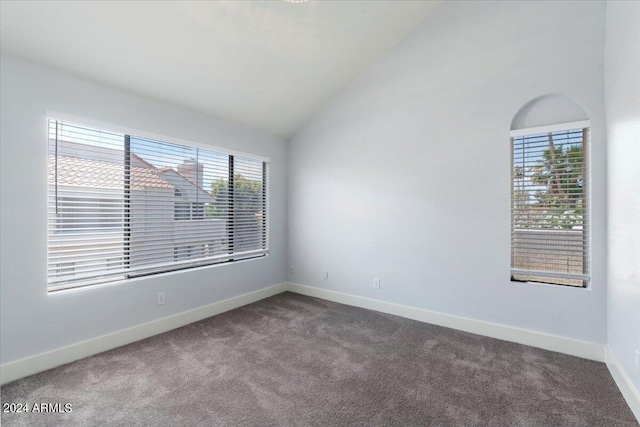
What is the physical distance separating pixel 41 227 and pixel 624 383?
4381 millimetres

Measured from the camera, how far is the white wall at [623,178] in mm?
1845

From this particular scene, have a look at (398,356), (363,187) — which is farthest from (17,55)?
(398,356)

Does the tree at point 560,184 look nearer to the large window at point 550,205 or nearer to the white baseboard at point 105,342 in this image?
the large window at point 550,205

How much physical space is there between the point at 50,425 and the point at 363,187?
3.36 m

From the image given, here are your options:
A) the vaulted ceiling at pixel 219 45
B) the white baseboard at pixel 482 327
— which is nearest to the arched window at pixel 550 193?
the white baseboard at pixel 482 327

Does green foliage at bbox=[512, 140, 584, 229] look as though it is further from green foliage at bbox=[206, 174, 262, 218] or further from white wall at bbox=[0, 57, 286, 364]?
white wall at bbox=[0, 57, 286, 364]

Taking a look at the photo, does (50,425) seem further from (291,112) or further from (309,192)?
(291,112)

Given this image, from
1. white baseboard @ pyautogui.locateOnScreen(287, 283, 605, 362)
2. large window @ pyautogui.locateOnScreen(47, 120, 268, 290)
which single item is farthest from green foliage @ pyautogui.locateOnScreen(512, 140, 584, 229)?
large window @ pyautogui.locateOnScreen(47, 120, 268, 290)

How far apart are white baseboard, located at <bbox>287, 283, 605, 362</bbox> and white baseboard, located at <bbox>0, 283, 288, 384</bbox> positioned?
145 cm

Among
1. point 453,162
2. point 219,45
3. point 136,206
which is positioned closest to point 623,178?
point 453,162

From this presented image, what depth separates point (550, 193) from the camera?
2725 millimetres

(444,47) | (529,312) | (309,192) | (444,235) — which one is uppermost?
(444,47)

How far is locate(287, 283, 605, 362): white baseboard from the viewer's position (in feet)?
8.31

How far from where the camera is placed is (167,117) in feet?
10.1
